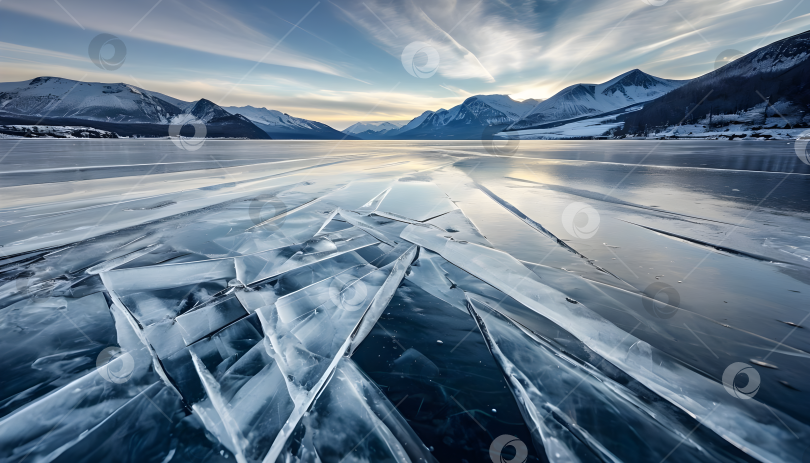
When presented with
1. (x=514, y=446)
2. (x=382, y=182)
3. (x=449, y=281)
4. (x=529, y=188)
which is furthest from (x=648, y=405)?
(x=382, y=182)

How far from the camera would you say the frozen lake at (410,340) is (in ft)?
4.99

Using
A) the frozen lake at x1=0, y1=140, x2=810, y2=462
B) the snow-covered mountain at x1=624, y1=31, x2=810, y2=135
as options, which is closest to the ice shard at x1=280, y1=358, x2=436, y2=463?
the frozen lake at x1=0, y1=140, x2=810, y2=462

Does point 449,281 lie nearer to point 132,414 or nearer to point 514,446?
point 514,446

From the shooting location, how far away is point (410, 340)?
2.22m

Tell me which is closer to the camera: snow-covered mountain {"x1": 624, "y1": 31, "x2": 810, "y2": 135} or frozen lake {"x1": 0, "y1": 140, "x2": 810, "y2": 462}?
frozen lake {"x1": 0, "y1": 140, "x2": 810, "y2": 462}

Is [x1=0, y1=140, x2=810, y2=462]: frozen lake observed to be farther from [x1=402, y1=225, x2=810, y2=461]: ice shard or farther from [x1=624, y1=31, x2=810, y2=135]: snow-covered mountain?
[x1=624, y1=31, x2=810, y2=135]: snow-covered mountain

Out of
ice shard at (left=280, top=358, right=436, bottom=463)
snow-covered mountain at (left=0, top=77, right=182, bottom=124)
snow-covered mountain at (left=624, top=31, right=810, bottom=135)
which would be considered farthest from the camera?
snow-covered mountain at (left=0, top=77, right=182, bottom=124)

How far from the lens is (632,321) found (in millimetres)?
2342

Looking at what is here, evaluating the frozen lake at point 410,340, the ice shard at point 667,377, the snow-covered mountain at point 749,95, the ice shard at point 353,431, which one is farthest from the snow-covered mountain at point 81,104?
the snow-covered mountain at point 749,95

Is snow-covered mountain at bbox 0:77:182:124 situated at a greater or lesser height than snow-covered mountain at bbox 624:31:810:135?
greater

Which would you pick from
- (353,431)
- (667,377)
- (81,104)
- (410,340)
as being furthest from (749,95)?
(81,104)

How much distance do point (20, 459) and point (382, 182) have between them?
28.7ft

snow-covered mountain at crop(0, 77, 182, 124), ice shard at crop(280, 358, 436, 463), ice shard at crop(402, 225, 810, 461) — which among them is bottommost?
ice shard at crop(402, 225, 810, 461)

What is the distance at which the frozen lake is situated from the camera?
152 cm
